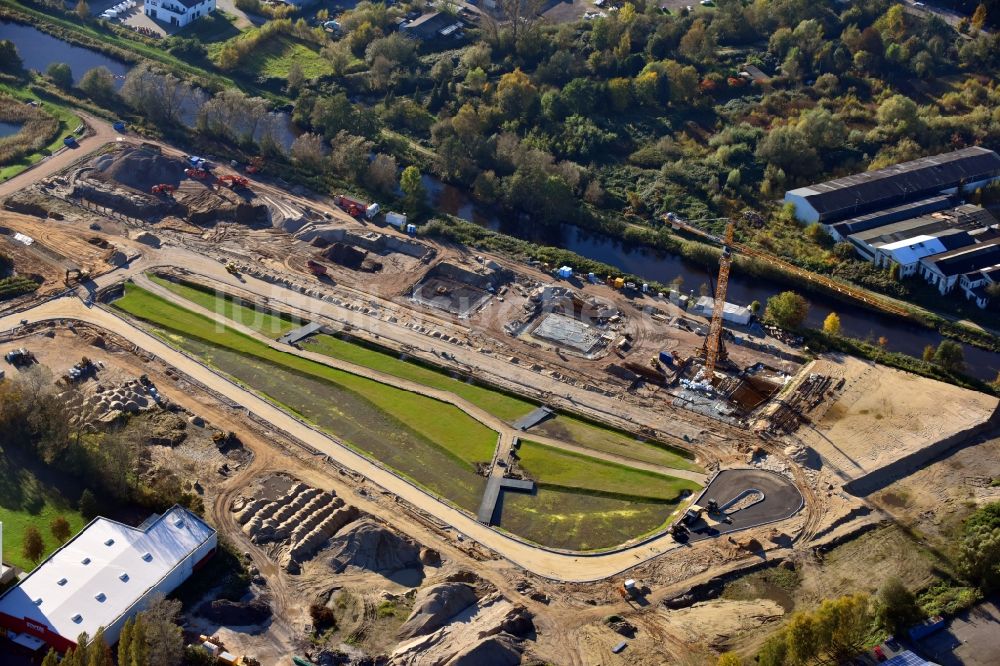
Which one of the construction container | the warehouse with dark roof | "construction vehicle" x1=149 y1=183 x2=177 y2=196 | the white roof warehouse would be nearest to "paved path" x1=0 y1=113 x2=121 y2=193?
"construction vehicle" x1=149 y1=183 x2=177 y2=196

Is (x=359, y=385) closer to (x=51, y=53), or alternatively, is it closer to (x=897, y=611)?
(x=897, y=611)

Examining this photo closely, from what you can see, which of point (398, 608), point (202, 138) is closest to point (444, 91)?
point (202, 138)

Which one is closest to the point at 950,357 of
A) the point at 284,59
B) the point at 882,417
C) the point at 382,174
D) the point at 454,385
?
the point at 882,417

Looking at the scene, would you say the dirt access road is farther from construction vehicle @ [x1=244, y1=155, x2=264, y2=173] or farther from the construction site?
construction vehicle @ [x1=244, y1=155, x2=264, y2=173]

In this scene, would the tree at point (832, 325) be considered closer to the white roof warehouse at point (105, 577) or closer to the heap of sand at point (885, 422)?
the heap of sand at point (885, 422)

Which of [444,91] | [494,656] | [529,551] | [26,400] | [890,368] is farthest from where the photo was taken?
[444,91]

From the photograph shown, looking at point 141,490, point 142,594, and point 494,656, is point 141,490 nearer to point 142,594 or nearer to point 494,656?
point 142,594
